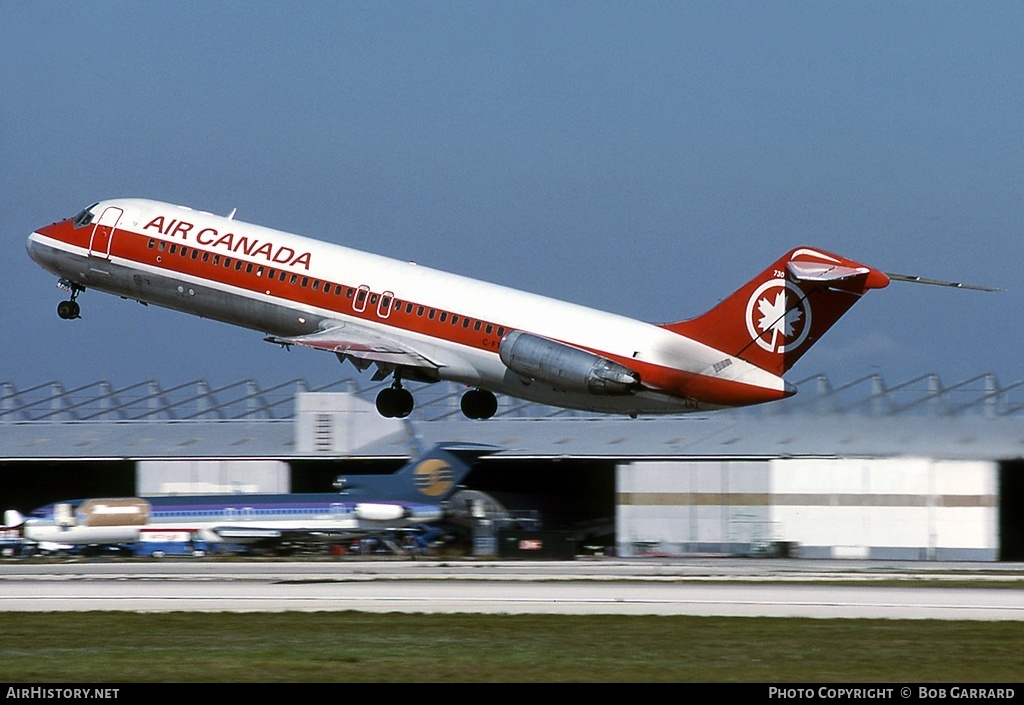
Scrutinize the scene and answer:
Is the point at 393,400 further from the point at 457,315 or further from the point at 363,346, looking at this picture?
the point at 457,315

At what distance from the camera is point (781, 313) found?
40.3m

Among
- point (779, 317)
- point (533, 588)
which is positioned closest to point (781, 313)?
point (779, 317)

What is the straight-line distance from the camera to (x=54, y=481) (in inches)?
3669

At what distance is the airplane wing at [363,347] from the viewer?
141 feet

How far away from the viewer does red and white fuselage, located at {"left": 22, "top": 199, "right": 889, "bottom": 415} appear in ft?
132

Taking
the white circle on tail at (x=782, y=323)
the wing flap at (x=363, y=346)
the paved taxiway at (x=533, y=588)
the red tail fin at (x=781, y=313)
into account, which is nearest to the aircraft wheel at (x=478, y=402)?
the wing flap at (x=363, y=346)

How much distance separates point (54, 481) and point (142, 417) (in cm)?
947

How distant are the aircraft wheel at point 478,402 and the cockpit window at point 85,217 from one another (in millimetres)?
12435

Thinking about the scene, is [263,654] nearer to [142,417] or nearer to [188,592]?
[188,592]

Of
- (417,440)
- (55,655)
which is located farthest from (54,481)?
(55,655)

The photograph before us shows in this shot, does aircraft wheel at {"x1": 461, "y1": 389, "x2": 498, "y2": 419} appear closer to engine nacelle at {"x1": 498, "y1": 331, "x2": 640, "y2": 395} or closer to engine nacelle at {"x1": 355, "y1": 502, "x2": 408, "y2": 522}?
engine nacelle at {"x1": 498, "y1": 331, "x2": 640, "y2": 395}

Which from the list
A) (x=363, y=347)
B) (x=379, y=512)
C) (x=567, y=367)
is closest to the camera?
(x=567, y=367)

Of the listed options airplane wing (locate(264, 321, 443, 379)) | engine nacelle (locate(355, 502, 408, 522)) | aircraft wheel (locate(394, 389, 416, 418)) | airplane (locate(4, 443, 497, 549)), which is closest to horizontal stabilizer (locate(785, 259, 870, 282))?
airplane wing (locate(264, 321, 443, 379))

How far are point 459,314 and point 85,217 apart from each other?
13.1m
